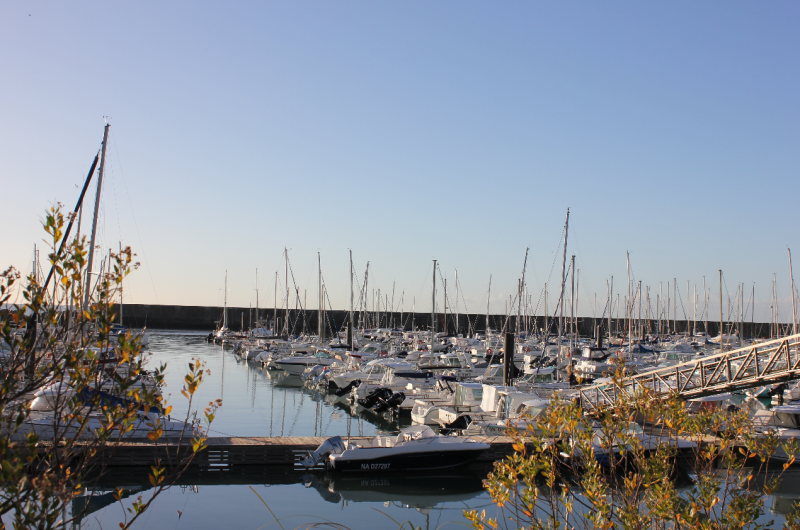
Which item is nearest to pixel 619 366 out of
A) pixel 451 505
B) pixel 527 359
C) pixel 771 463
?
pixel 451 505

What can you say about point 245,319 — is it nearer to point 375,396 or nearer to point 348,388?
point 348,388

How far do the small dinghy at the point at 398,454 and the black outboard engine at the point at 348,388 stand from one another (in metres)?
15.8

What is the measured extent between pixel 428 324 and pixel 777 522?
99.6 metres

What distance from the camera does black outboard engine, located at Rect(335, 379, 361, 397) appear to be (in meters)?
36.1

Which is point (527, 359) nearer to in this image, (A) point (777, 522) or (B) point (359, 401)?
(B) point (359, 401)

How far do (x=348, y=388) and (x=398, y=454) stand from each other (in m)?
17.6

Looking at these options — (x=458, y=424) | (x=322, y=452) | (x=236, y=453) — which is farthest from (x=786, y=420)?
(x=236, y=453)

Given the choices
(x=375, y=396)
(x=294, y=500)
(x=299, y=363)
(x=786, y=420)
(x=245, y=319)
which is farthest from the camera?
(x=245, y=319)

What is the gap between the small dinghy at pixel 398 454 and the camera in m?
19.3

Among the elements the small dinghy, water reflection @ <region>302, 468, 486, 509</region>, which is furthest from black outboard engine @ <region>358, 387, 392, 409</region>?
water reflection @ <region>302, 468, 486, 509</region>

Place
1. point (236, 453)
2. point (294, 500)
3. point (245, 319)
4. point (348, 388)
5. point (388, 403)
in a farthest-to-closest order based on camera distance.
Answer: point (245, 319) < point (348, 388) < point (388, 403) < point (236, 453) < point (294, 500)

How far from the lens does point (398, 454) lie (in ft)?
64.2

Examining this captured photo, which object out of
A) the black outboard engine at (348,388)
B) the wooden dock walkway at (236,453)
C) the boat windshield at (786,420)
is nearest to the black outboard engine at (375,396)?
the black outboard engine at (348,388)

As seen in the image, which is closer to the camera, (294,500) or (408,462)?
(294,500)
